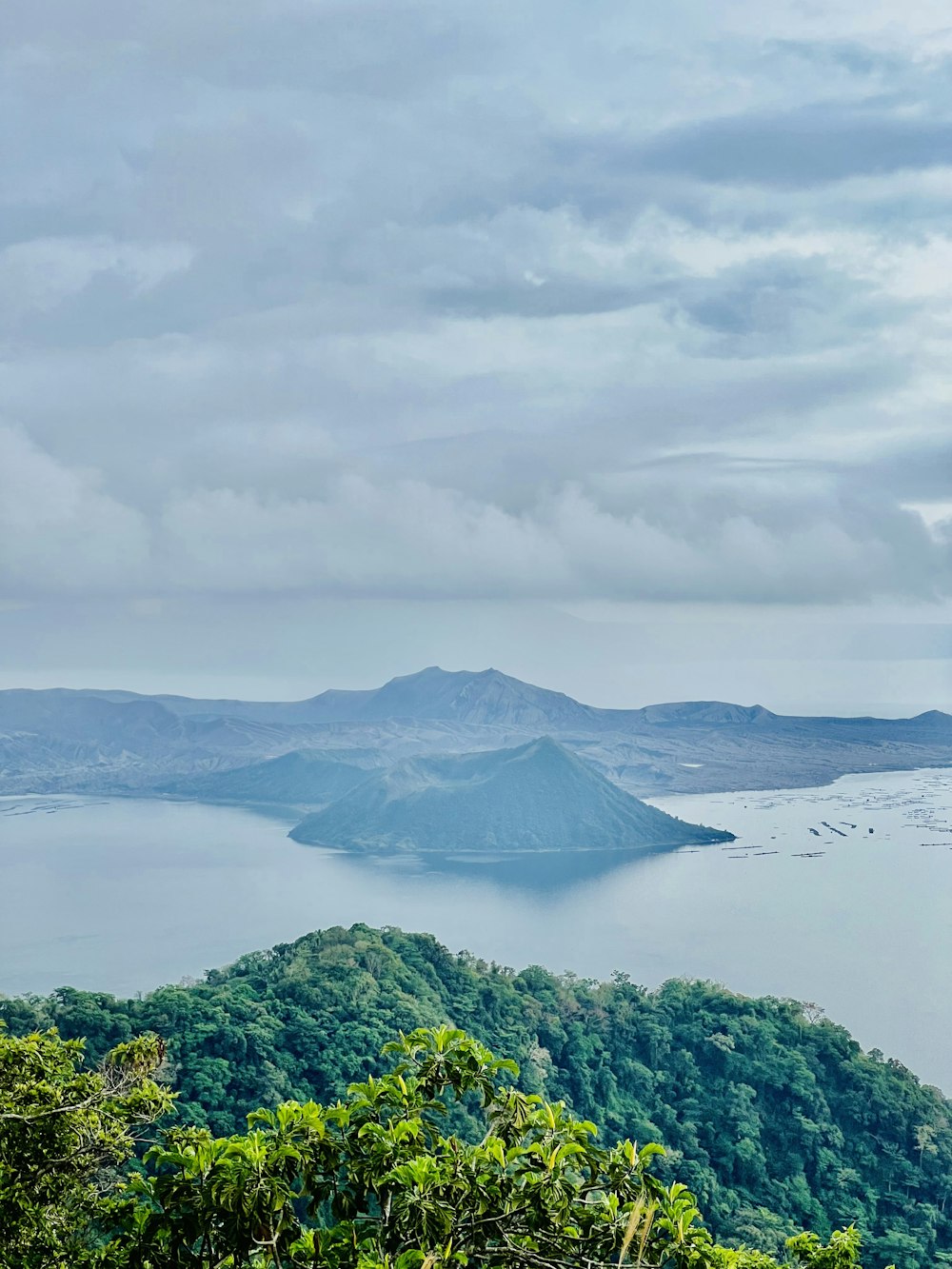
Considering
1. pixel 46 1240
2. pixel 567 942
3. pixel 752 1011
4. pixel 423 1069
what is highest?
pixel 423 1069

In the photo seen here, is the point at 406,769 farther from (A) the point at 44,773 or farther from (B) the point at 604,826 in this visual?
(A) the point at 44,773

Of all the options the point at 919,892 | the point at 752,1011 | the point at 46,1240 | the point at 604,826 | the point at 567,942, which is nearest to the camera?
the point at 46,1240

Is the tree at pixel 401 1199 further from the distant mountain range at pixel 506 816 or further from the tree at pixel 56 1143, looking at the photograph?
the distant mountain range at pixel 506 816

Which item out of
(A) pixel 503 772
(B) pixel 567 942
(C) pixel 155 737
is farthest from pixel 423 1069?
(C) pixel 155 737

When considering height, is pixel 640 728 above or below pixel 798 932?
above

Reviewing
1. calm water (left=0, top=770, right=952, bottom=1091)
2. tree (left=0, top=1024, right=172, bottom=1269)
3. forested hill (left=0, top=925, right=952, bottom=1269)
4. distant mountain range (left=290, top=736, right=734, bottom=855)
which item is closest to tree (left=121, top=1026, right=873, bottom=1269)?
tree (left=0, top=1024, right=172, bottom=1269)
